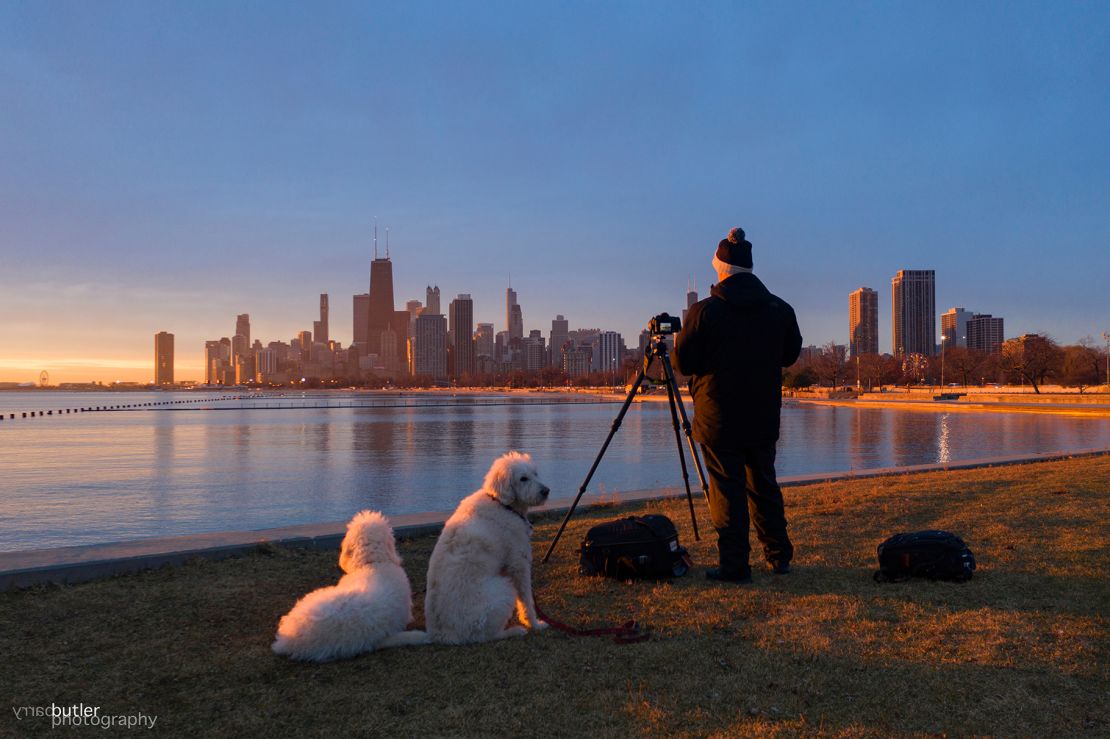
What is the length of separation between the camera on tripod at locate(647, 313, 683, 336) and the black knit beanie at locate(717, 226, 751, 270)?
71 cm

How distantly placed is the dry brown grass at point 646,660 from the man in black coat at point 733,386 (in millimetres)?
474

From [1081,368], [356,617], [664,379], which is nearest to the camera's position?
[356,617]

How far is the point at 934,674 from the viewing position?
3547 millimetres

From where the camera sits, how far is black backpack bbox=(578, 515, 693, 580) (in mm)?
5395

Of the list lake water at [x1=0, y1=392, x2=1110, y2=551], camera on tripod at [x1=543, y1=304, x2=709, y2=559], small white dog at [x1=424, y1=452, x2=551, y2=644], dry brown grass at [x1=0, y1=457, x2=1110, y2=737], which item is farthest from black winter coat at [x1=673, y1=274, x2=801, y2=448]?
lake water at [x1=0, y1=392, x2=1110, y2=551]

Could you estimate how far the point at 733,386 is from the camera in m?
5.29

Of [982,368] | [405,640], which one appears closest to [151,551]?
[405,640]

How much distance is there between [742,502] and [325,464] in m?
14.0

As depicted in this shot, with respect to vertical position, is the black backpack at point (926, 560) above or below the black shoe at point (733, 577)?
above

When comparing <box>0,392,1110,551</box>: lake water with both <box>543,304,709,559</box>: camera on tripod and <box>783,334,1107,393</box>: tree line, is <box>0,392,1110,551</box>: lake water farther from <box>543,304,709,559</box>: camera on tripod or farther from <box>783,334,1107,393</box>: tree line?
<box>783,334,1107,393</box>: tree line

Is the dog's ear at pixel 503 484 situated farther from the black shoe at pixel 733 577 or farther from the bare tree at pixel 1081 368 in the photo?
the bare tree at pixel 1081 368

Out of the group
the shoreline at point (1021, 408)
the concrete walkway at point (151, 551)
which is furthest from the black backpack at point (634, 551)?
the shoreline at point (1021, 408)

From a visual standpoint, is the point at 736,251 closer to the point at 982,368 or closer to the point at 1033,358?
the point at 1033,358

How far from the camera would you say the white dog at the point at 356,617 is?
13.1ft
